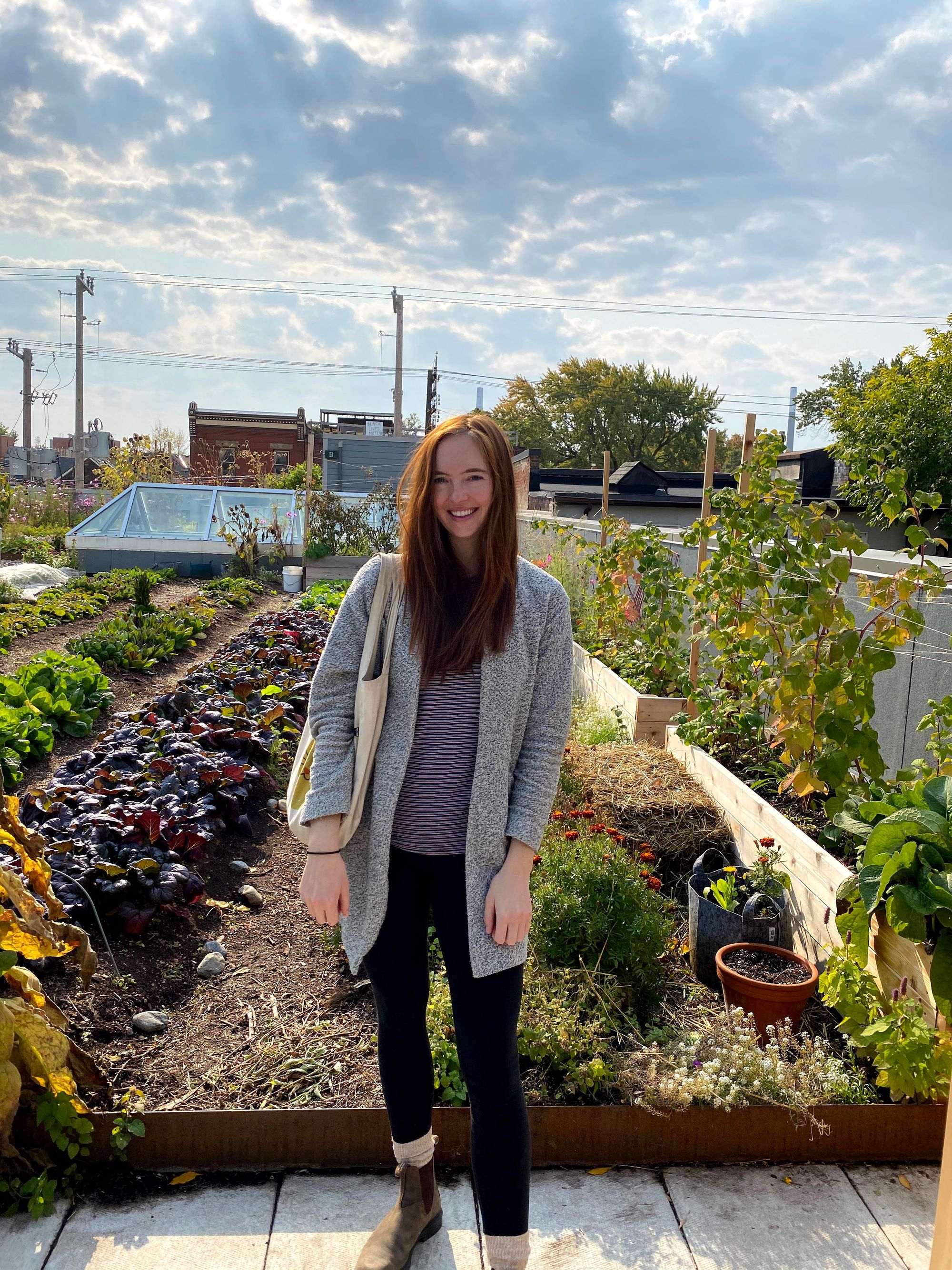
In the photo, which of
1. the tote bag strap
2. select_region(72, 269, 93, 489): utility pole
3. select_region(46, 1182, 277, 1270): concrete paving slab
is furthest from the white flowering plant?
select_region(72, 269, 93, 489): utility pole

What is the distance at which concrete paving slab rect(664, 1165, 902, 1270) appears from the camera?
6.48 ft

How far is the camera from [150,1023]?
2.66 meters

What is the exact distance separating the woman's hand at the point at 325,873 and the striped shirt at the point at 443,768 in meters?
0.13

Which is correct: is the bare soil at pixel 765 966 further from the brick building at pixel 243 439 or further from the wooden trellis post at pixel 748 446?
the brick building at pixel 243 439

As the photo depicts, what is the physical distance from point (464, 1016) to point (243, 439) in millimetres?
37573

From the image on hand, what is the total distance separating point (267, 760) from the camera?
518cm

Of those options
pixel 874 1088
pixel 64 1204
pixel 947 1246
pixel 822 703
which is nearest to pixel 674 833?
pixel 822 703

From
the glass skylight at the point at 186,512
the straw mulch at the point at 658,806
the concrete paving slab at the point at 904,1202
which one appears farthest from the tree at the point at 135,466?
the concrete paving slab at the point at 904,1202

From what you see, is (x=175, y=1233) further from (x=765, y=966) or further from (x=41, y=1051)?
(x=765, y=966)

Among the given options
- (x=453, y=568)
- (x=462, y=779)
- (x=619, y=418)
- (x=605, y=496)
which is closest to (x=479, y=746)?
(x=462, y=779)

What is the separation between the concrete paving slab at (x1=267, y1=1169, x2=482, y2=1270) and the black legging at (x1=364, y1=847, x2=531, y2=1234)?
276 millimetres

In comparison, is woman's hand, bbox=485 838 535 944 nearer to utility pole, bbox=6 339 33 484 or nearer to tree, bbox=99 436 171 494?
tree, bbox=99 436 171 494

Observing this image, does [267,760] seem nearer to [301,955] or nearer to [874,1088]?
[301,955]

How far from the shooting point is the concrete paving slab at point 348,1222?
195 cm
